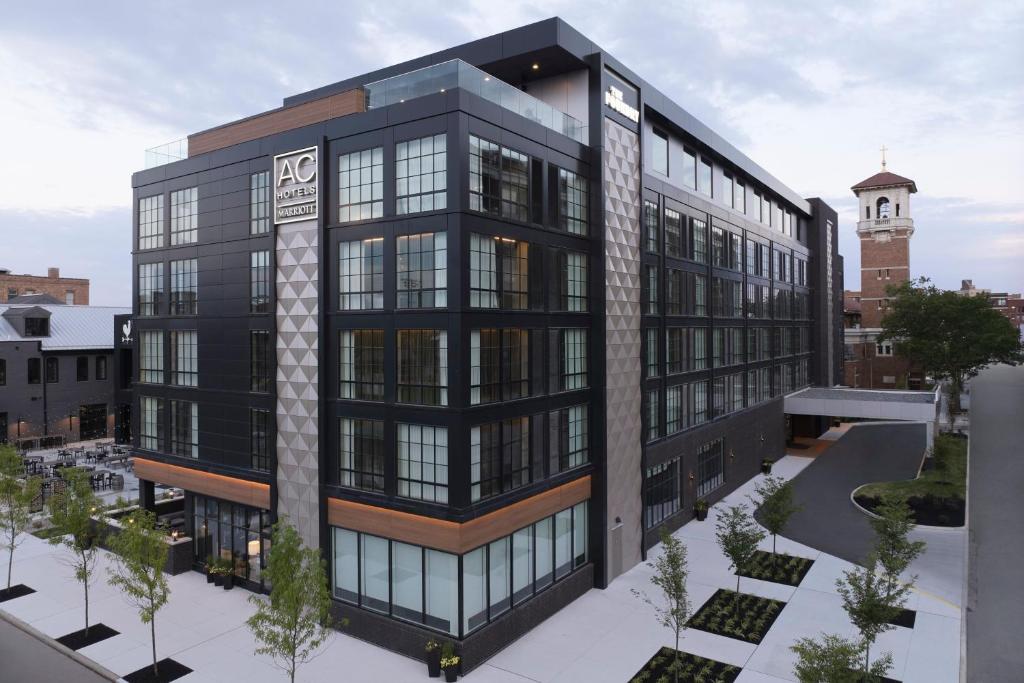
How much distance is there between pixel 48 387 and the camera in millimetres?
53125

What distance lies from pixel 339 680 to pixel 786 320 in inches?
1759

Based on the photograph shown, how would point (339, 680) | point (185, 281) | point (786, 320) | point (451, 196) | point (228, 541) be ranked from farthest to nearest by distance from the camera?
point (786, 320)
point (185, 281)
point (228, 541)
point (451, 196)
point (339, 680)

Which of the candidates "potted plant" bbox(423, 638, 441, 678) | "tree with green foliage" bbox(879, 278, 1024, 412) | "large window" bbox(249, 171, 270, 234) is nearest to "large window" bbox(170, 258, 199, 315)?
"large window" bbox(249, 171, 270, 234)

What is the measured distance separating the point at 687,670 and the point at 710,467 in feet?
64.3

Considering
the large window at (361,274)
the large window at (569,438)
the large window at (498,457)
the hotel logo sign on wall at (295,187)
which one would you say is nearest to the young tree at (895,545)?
the large window at (569,438)

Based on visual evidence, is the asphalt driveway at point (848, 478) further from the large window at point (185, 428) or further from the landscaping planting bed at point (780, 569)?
the large window at point (185, 428)

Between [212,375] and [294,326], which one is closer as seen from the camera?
[294,326]

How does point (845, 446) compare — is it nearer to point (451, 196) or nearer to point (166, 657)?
point (451, 196)

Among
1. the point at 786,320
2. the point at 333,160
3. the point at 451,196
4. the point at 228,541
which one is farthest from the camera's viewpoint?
the point at 786,320

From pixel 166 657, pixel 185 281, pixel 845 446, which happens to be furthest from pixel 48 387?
pixel 845 446

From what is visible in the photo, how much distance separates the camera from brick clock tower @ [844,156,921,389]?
83.6 meters

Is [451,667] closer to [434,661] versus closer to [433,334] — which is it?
[434,661]

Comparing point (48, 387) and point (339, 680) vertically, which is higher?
point (48, 387)

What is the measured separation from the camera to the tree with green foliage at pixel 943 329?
194ft
